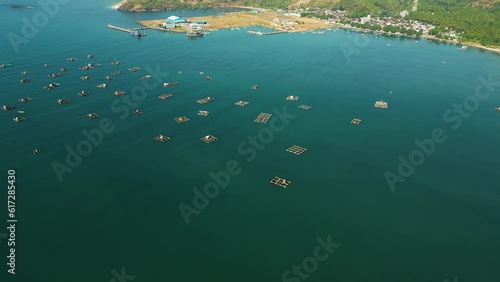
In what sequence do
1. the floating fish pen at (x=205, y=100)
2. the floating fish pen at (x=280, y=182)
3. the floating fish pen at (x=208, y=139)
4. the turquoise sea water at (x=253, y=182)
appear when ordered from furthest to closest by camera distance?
the floating fish pen at (x=205, y=100), the floating fish pen at (x=208, y=139), the floating fish pen at (x=280, y=182), the turquoise sea water at (x=253, y=182)

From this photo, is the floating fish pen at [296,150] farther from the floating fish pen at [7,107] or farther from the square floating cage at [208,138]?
the floating fish pen at [7,107]

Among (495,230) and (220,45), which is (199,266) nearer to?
(495,230)

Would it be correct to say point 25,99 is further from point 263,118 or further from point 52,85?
point 263,118

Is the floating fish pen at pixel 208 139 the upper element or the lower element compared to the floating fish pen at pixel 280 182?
upper

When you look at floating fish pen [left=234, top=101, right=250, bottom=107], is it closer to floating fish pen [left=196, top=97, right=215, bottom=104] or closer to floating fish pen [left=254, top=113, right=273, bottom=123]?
floating fish pen [left=196, top=97, right=215, bottom=104]

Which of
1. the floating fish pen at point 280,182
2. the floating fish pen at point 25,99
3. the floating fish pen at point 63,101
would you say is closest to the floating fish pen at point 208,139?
the floating fish pen at point 280,182

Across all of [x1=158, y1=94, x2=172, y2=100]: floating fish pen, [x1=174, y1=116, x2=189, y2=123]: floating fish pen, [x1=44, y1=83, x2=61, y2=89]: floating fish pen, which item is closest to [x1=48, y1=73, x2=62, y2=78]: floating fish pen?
[x1=44, y1=83, x2=61, y2=89]: floating fish pen

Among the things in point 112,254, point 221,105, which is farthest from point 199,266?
point 221,105

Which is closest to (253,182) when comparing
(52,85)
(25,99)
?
(25,99)
